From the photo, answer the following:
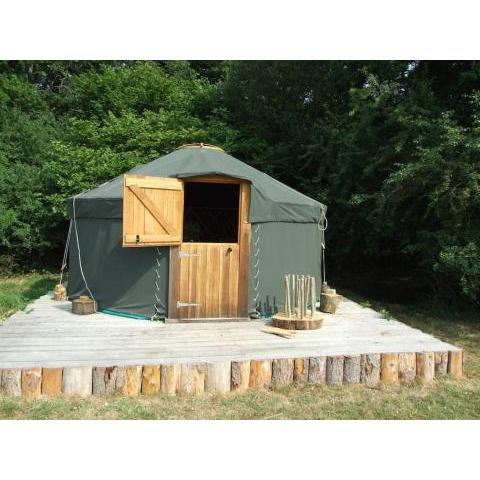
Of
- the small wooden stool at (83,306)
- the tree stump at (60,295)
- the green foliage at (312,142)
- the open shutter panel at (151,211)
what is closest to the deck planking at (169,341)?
the small wooden stool at (83,306)

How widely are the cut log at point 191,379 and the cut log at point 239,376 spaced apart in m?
0.26

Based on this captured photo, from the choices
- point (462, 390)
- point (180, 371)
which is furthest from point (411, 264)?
point (180, 371)

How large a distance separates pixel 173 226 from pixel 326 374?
7.69 feet

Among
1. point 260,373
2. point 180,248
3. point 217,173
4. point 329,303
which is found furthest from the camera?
point 329,303

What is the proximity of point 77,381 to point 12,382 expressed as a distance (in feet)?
1.55

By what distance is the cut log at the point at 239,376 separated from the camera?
12.1 feet

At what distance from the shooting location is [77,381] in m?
3.47

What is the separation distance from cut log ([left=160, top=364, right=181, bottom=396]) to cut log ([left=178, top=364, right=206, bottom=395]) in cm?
5

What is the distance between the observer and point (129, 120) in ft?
35.4

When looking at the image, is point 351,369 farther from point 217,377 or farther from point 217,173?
point 217,173

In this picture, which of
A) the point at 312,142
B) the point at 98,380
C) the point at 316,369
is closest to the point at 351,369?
the point at 316,369

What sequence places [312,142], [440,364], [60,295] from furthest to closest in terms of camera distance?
[312,142] < [60,295] < [440,364]

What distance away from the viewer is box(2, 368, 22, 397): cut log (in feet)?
11.1

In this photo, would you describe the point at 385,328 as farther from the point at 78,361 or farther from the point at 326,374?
the point at 78,361
